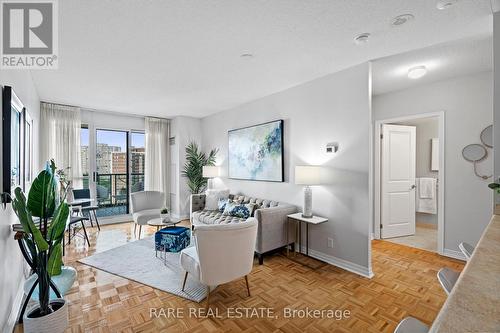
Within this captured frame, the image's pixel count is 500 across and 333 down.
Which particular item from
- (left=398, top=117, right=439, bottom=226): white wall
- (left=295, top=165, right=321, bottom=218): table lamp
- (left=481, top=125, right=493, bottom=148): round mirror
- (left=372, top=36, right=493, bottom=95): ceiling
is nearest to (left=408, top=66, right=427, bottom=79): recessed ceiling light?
(left=372, top=36, right=493, bottom=95): ceiling

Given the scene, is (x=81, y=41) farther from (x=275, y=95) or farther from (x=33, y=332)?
(x=275, y=95)

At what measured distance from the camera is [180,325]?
6.42ft

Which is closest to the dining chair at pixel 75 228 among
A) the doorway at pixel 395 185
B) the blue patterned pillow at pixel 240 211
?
the blue patterned pillow at pixel 240 211

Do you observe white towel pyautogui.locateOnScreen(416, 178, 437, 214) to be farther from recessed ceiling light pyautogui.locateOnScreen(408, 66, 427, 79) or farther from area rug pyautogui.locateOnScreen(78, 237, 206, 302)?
area rug pyautogui.locateOnScreen(78, 237, 206, 302)

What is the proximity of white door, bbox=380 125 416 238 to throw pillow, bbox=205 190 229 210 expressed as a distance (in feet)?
9.76

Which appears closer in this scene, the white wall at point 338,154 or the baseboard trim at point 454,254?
the white wall at point 338,154

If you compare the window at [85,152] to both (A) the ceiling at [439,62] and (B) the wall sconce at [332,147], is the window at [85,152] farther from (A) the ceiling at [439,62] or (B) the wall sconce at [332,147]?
(A) the ceiling at [439,62]

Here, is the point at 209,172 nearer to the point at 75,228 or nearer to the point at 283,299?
the point at 75,228

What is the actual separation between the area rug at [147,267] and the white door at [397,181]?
340 cm

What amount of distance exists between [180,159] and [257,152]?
236 cm

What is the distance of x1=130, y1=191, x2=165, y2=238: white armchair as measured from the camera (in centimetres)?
426

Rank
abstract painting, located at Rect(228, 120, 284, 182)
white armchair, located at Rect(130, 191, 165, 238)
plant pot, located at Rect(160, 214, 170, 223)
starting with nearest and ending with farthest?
plant pot, located at Rect(160, 214, 170, 223) → abstract painting, located at Rect(228, 120, 284, 182) → white armchair, located at Rect(130, 191, 165, 238)

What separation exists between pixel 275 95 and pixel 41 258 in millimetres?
3659

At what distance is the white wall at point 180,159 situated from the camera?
5.78 m
